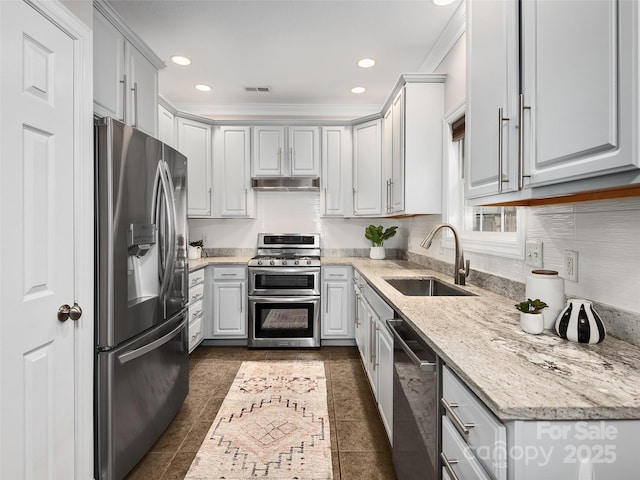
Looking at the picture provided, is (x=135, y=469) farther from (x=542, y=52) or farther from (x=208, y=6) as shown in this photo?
(x=208, y=6)

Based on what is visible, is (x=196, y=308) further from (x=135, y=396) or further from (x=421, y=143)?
(x=421, y=143)

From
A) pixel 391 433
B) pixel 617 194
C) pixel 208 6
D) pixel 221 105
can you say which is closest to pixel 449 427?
pixel 617 194

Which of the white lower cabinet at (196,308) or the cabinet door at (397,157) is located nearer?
the cabinet door at (397,157)

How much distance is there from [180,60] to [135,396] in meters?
2.70

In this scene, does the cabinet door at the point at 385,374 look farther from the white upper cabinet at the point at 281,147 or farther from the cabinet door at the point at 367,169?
the white upper cabinet at the point at 281,147

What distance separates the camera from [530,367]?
96 centimetres

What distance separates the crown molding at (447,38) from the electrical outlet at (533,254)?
143 centimetres

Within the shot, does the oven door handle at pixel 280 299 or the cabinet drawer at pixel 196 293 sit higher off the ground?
the cabinet drawer at pixel 196 293

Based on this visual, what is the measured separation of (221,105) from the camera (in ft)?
14.1

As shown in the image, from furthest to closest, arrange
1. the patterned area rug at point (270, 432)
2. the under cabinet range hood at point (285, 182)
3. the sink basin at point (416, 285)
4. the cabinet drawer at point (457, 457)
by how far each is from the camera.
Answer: the under cabinet range hood at point (285, 182) < the sink basin at point (416, 285) < the patterned area rug at point (270, 432) < the cabinet drawer at point (457, 457)

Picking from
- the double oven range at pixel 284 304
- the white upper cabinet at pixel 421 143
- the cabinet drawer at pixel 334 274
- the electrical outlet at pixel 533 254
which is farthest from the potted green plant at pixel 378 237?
the electrical outlet at pixel 533 254

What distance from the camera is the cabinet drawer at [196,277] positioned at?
3439 mm

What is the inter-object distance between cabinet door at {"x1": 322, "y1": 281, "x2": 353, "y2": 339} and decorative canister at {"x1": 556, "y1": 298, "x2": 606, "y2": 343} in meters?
2.76

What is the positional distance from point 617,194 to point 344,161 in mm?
3270
